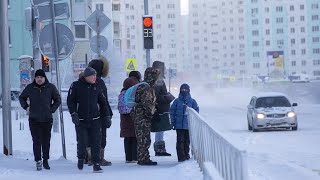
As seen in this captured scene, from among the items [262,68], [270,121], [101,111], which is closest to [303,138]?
[270,121]

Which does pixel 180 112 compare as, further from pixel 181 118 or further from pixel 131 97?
pixel 131 97

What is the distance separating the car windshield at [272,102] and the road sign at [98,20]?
10257 mm

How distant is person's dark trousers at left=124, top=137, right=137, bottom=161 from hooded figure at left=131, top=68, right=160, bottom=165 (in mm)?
981

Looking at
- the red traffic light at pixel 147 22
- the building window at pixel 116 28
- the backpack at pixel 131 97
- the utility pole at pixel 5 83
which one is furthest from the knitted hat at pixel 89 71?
the building window at pixel 116 28

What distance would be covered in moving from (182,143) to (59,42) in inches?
116

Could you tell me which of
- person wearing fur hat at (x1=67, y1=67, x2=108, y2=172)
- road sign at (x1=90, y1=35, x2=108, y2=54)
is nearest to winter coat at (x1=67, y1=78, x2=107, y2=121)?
person wearing fur hat at (x1=67, y1=67, x2=108, y2=172)

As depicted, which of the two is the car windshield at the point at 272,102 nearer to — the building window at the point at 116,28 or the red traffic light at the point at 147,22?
the red traffic light at the point at 147,22

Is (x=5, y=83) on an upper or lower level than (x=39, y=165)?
upper

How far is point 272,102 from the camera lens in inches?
1137

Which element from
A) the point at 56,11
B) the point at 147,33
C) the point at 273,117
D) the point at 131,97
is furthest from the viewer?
the point at 273,117

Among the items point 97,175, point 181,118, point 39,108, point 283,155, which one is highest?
point 39,108

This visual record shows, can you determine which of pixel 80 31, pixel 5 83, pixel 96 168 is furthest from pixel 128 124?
pixel 80 31

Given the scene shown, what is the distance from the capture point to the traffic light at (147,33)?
20.8 metres

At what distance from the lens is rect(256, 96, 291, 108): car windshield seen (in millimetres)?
A: 28641
